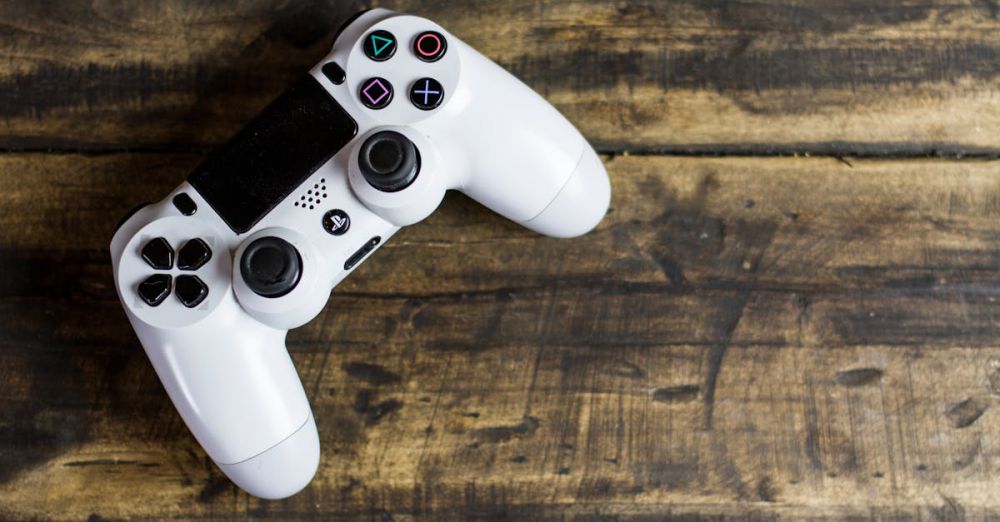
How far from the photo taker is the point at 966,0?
723 millimetres

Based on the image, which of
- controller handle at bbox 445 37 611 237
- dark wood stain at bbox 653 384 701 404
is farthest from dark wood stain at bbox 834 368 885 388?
controller handle at bbox 445 37 611 237

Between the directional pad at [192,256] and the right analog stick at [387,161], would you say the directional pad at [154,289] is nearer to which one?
the directional pad at [192,256]

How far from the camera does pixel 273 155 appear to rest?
0.60 metres

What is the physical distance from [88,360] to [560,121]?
1.37 feet

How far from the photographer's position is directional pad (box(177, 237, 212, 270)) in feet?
1.88

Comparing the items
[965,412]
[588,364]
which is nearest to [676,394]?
[588,364]

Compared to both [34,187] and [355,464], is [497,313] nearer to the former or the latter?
[355,464]

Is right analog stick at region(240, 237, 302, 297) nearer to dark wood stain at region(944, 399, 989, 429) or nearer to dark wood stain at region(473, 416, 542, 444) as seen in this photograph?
dark wood stain at region(473, 416, 542, 444)

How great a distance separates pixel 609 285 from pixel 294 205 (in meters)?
0.26

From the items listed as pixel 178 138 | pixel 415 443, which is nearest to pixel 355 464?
pixel 415 443

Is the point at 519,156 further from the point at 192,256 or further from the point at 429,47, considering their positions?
the point at 192,256

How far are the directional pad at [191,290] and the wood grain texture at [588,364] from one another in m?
0.13

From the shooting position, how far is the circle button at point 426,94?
59cm

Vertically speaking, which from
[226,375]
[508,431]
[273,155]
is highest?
[273,155]
